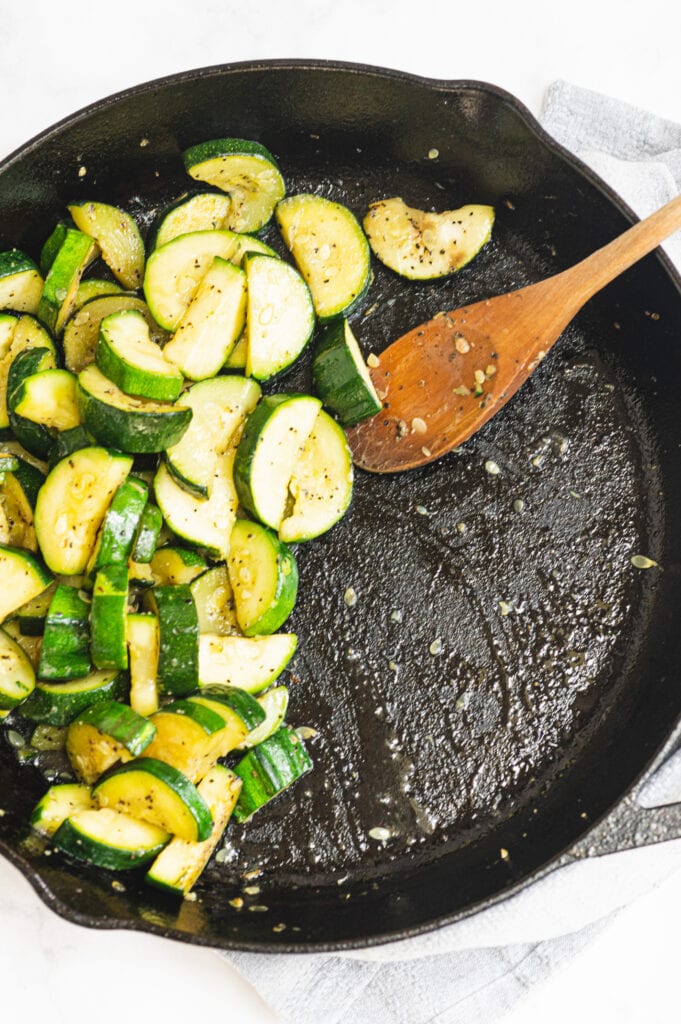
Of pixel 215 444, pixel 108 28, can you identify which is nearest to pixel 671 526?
pixel 215 444

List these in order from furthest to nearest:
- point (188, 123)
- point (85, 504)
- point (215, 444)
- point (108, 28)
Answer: point (108, 28)
point (188, 123)
point (215, 444)
point (85, 504)

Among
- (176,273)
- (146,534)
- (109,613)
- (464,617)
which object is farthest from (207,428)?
(464,617)

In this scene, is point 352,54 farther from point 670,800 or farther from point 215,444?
point 670,800

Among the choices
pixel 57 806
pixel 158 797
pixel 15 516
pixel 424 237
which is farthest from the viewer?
pixel 424 237

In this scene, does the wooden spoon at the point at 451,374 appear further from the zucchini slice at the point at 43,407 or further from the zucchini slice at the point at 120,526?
the zucchini slice at the point at 43,407

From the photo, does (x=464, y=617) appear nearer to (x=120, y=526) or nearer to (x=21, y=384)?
(x=120, y=526)

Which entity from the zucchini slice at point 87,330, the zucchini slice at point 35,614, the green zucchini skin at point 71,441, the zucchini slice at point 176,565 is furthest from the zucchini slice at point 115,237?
the zucchini slice at point 35,614
